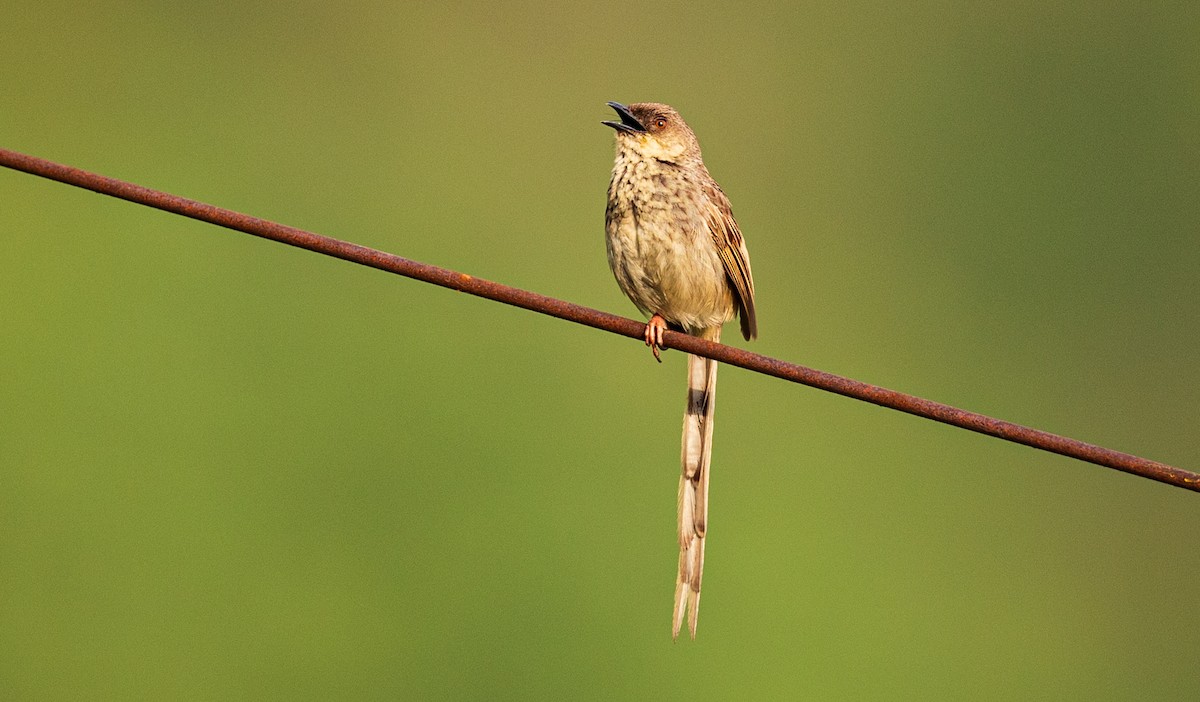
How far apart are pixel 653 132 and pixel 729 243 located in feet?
2.25

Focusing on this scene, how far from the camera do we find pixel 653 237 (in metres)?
6.27

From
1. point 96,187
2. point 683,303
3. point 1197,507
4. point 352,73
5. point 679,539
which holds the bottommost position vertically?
point 1197,507

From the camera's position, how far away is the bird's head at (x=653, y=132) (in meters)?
6.58

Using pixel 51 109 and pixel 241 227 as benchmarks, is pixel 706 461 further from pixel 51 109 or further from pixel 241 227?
pixel 51 109

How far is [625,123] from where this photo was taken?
22.1 ft

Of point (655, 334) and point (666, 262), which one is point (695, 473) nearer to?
point (666, 262)

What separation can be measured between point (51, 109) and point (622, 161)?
12.9 m

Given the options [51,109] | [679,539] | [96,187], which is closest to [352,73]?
[51,109]

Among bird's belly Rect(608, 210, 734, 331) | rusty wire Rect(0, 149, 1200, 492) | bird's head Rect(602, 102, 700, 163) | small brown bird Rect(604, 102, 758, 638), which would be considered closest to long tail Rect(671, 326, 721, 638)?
small brown bird Rect(604, 102, 758, 638)

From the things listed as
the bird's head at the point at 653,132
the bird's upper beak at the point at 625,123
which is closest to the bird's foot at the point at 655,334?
the bird's head at the point at 653,132

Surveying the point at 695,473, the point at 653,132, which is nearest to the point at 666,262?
the point at 653,132

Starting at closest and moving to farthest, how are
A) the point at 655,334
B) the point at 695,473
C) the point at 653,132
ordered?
1. the point at 655,334
2. the point at 695,473
3. the point at 653,132

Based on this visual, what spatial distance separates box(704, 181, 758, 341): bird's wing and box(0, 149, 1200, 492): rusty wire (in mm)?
2664

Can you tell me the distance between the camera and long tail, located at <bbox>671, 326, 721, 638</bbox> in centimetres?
592
